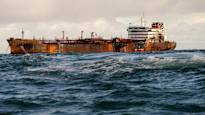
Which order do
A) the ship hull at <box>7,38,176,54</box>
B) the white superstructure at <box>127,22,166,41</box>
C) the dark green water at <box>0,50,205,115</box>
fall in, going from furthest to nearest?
the white superstructure at <box>127,22,166,41</box>, the ship hull at <box>7,38,176,54</box>, the dark green water at <box>0,50,205,115</box>

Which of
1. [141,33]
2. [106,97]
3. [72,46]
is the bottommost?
[106,97]

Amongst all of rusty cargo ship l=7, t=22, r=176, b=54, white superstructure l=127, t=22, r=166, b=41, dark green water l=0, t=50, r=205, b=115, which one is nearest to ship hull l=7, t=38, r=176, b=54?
rusty cargo ship l=7, t=22, r=176, b=54

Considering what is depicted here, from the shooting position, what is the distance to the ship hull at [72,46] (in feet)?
457

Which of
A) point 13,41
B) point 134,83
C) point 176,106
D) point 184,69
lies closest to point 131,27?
point 13,41

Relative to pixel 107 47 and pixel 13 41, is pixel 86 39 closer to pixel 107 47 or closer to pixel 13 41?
pixel 107 47

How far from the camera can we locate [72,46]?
146 metres

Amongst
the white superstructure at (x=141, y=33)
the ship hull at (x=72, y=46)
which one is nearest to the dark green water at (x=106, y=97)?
the ship hull at (x=72, y=46)

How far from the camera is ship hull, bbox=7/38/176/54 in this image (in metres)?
139

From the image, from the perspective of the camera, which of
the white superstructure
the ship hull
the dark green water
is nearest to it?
the dark green water

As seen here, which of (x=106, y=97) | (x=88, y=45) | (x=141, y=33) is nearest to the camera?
(x=106, y=97)

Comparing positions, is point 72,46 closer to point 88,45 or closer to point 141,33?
point 88,45

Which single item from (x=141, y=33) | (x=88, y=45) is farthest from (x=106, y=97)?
(x=141, y=33)

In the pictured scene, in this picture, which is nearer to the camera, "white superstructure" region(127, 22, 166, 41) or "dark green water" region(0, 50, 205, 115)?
"dark green water" region(0, 50, 205, 115)

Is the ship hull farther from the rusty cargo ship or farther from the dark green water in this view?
the dark green water
